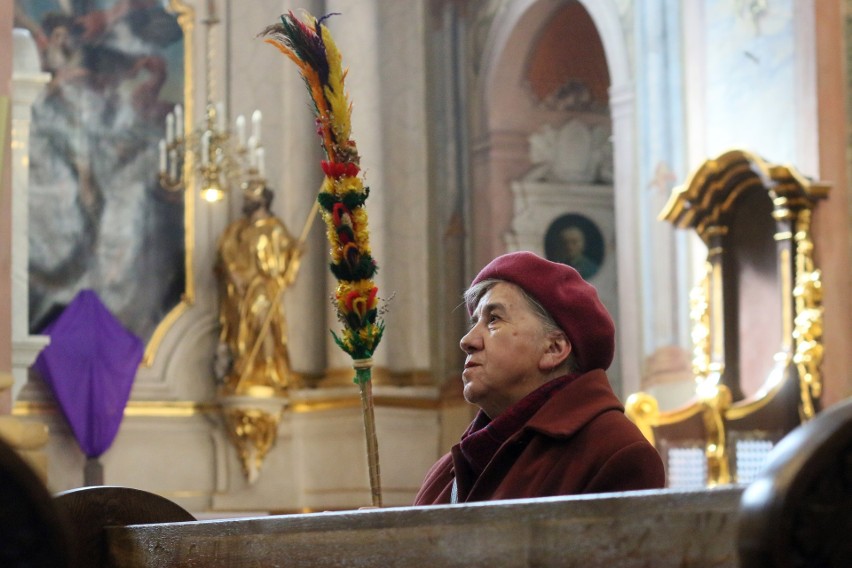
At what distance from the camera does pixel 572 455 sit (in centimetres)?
343

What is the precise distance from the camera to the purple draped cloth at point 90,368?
11.8 m

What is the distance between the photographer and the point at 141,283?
12703 mm

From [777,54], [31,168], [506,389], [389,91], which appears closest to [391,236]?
[389,91]

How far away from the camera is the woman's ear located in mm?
3755

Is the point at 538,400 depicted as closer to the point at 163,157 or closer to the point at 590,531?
the point at 590,531

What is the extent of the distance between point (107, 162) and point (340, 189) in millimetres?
9442

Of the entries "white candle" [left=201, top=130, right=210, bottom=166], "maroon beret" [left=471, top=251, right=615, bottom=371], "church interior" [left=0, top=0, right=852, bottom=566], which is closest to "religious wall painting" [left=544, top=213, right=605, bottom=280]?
"church interior" [left=0, top=0, right=852, bottom=566]

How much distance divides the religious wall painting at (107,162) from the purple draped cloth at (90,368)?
181mm

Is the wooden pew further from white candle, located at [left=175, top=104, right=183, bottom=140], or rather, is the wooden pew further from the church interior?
white candle, located at [left=175, top=104, right=183, bottom=140]

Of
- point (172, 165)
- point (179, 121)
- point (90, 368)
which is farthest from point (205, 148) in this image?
point (90, 368)

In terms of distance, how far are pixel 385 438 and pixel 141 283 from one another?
239 cm

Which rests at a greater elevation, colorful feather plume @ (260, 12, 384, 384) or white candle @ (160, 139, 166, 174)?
white candle @ (160, 139, 166, 174)

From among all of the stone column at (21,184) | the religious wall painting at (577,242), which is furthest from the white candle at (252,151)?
the religious wall painting at (577,242)

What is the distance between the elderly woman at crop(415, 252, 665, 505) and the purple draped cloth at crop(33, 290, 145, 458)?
27.2 ft
